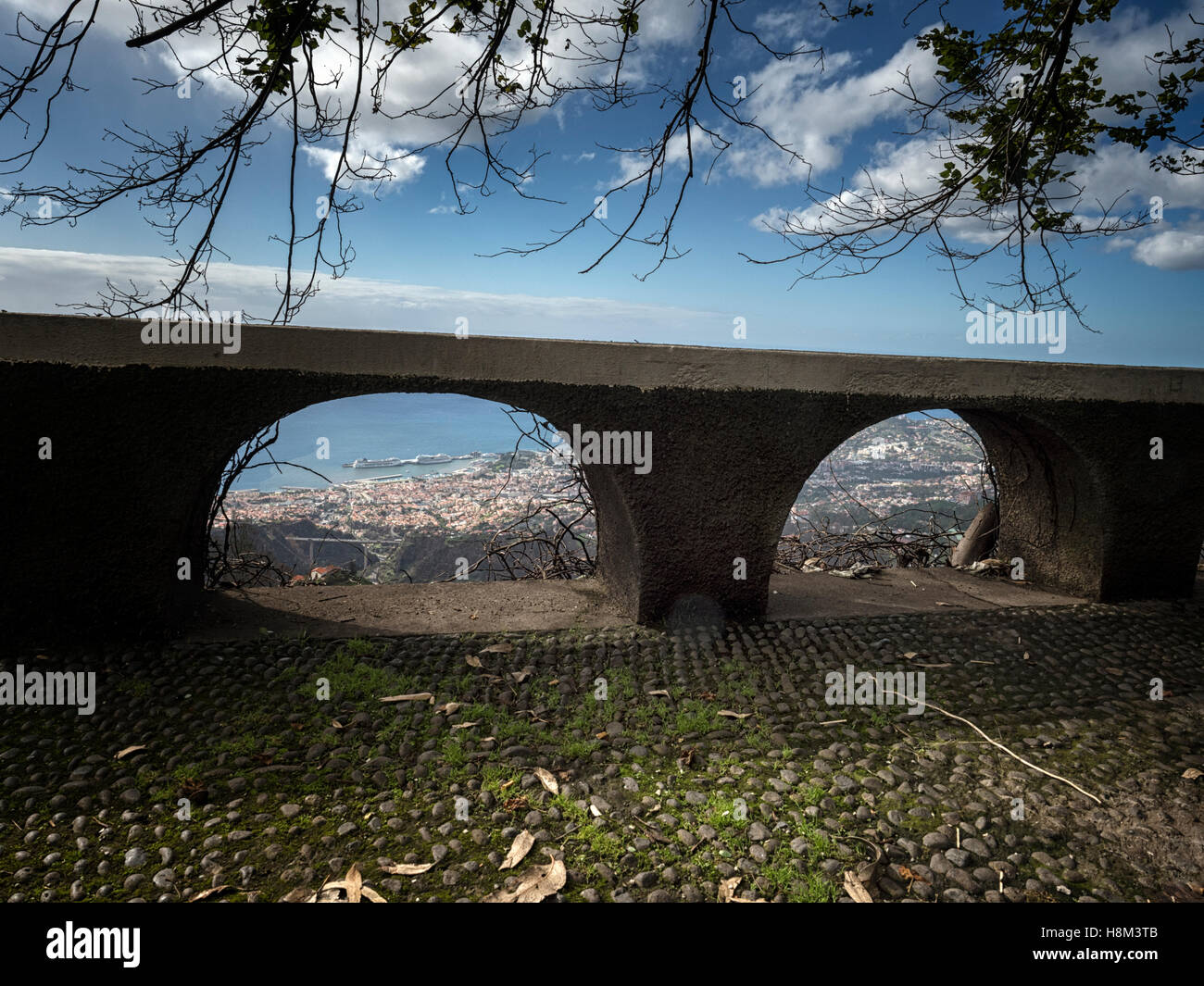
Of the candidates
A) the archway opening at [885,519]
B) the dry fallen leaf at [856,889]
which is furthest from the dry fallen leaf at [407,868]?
the archway opening at [885,519]

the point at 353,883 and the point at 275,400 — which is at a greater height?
the point at 275,400

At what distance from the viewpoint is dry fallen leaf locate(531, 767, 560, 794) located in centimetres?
290

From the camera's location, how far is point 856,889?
2352 millimetres

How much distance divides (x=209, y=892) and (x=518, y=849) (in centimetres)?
104

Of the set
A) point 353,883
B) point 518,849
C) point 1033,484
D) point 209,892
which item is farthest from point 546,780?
point 1033,484

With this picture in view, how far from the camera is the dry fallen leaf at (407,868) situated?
2.39 meters

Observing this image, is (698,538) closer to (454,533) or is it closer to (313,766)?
(313,766)

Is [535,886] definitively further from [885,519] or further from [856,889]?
[885,519]

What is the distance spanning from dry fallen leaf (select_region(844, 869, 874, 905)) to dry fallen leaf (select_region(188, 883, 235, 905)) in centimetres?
211

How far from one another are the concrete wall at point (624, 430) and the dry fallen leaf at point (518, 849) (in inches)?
87.7

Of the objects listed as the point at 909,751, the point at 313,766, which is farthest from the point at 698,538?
the point at 313,766

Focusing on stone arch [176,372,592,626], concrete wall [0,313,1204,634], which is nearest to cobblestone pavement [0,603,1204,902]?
concrete wall [0,313,1204,634]

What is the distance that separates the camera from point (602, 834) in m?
2.61
